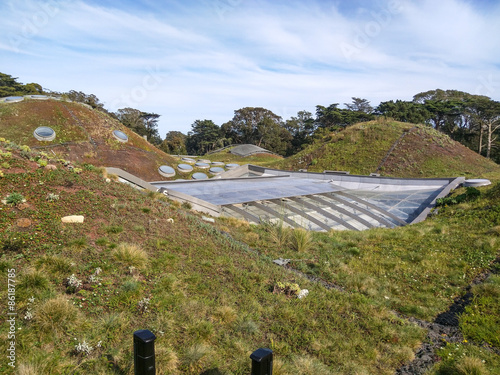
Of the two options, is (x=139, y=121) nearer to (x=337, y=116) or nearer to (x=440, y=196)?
(x=337, y=116)

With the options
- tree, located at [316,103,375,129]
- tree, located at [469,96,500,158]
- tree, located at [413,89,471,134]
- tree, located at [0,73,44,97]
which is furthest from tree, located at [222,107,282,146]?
tree, located at [469,96,500,158]

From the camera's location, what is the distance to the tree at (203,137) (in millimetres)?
80625

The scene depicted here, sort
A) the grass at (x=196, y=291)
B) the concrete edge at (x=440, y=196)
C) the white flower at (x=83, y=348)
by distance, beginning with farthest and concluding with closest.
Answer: the concrete edge at (x=440, y=196)
the grass at (x=196, y=291)
the white flower at (x=83, y=348)

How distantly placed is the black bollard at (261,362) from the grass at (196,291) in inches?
54.4

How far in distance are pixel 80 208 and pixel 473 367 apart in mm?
9205

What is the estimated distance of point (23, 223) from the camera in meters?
6.93

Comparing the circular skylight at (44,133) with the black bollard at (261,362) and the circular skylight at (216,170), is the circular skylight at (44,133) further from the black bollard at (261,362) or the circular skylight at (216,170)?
the black bollard at (261,362)

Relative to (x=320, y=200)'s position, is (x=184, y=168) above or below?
above

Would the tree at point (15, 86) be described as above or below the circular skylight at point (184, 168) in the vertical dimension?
above

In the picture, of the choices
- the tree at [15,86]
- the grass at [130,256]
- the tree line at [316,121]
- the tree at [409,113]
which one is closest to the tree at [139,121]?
the tree line at [316,121]

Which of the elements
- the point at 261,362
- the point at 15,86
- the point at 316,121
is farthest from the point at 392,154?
the point at 15,86

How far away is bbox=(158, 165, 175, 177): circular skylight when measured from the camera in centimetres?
2784

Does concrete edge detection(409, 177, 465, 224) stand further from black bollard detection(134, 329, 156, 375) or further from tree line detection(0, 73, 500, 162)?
tree line detection(0, 73, 500, 162)

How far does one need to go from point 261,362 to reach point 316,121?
74.9m
